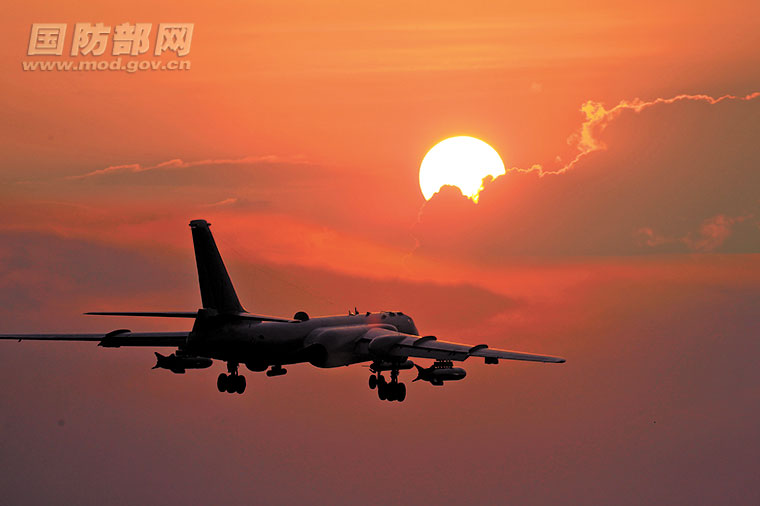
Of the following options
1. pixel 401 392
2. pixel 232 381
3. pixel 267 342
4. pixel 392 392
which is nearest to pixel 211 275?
pixel 267 342

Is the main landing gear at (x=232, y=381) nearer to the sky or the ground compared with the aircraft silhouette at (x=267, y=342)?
nearer to the ground

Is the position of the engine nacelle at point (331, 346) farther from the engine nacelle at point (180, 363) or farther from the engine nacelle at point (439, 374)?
the engine nacelle at point (180, 363)

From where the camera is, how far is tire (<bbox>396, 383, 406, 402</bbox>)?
7412 centimetres

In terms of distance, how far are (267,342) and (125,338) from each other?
1154cm

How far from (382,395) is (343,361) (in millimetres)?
3343

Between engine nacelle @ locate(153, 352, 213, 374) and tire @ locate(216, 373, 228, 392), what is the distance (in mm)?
1106

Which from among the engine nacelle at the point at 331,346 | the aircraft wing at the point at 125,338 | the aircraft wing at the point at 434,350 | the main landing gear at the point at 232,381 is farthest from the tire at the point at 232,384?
the aircraft wing at the point at 434,350

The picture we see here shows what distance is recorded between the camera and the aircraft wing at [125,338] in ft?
249

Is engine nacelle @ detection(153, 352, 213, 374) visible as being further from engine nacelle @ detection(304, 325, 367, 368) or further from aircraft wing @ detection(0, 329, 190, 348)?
engine nacelle @ detection(304, 325, 367, 368)

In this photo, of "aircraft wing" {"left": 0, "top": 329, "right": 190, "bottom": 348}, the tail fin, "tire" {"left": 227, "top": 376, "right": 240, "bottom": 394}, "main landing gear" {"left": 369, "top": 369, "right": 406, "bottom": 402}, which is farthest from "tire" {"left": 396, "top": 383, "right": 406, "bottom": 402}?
"aircraft wing" {"left": 0, "top": 329, "right": 190, "bottom": 348}

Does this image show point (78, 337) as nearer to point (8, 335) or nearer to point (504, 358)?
point (8, 335)

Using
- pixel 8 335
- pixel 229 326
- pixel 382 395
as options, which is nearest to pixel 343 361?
pixel 382 395

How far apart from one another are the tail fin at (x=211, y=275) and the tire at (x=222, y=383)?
5402 mm

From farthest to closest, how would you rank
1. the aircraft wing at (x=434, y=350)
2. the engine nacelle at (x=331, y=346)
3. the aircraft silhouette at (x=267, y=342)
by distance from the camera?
1. the engine nacelle at (x=331, y=346)
2. the aircraft silhouette at (x=267, y=342)
3. the aircraft wing at (x=434, y=350)
